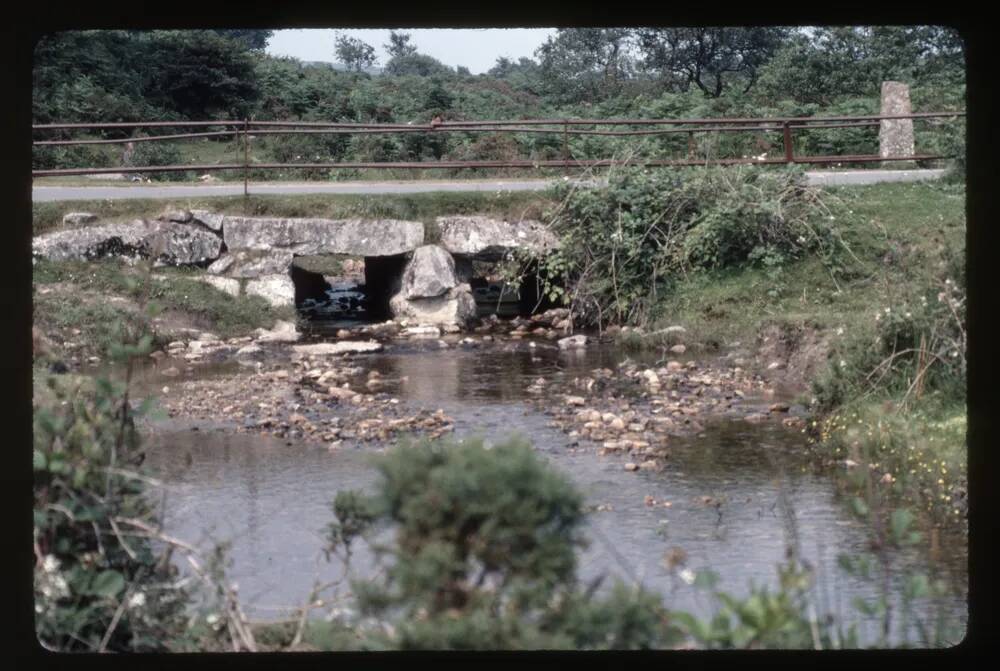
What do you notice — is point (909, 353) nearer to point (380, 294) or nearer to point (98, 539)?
point (98, 539)

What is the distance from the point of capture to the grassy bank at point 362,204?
514 inches

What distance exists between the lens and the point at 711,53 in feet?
71.7

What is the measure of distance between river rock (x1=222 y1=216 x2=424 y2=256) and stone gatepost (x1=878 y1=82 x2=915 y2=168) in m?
6.17

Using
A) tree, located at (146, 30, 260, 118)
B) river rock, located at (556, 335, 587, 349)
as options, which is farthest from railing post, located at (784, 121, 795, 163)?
tree, located at (146, 30, 260, 118)

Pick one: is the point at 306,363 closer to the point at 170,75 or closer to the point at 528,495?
the point at 528,495

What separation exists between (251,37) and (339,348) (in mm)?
14680

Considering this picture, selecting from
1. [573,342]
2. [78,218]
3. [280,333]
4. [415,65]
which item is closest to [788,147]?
[573,342]

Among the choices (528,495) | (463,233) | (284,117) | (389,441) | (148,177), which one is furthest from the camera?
(284,117)

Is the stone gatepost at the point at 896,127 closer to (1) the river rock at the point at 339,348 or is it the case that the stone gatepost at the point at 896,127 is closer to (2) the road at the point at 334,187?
(2) the road at the point at 334,187

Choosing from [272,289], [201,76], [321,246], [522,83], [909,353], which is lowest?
[909,353]

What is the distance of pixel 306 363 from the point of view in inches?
423

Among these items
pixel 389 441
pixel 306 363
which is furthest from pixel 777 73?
pixel 389 441

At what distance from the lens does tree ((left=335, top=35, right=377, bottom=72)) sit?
2661cm
